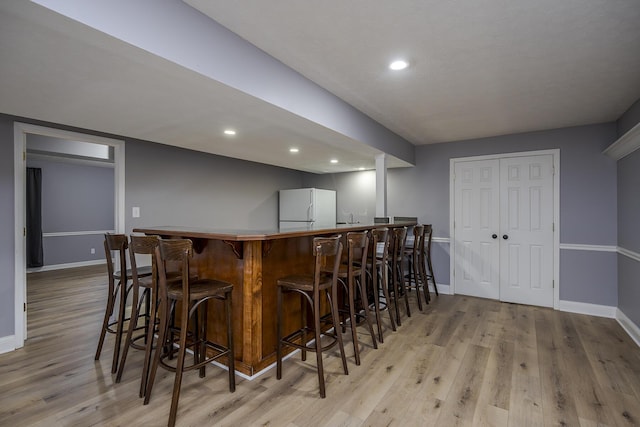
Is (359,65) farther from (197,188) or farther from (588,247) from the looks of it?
(588,247)

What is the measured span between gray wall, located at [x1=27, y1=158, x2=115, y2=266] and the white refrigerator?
4.36m

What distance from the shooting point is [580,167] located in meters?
3.86

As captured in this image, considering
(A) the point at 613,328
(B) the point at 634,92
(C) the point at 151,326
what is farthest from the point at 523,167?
(C) the point at 151,326

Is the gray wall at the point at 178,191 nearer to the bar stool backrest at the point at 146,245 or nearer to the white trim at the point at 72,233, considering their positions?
the bar stool backrest at the point at 146,245

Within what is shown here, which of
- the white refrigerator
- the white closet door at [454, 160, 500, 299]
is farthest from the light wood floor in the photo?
the white refrigerator

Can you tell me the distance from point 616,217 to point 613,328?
1.27 m

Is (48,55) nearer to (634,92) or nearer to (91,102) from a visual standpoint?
(91,102)

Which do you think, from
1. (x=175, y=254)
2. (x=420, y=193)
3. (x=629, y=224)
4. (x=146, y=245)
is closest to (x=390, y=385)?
→ (x=175, y=254)

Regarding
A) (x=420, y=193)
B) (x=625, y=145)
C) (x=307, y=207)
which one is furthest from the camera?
(x=307, y=207)

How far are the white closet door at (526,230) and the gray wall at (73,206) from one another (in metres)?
7.91

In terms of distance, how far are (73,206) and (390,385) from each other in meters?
7.55

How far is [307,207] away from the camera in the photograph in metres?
5.69

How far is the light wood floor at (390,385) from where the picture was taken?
1.84 metres

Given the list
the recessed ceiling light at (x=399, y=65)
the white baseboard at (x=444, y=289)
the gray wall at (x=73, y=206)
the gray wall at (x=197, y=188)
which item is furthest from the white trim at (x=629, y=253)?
the gray wall at (x=73, y=206)
